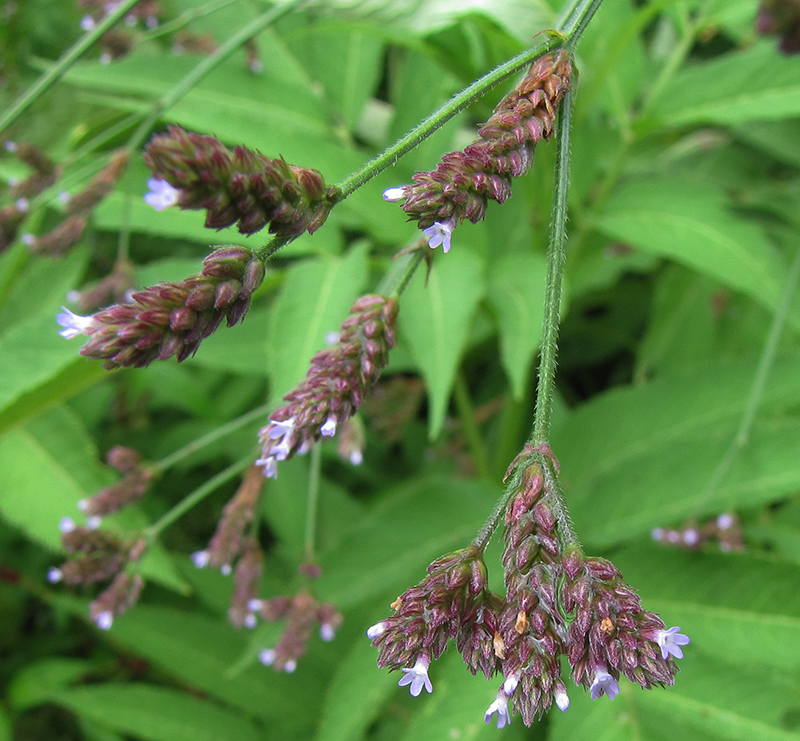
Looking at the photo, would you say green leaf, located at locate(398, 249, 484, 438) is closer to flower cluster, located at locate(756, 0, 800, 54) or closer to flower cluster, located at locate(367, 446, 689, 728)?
flower cluster, located at locate(367, 446, 689, 728)

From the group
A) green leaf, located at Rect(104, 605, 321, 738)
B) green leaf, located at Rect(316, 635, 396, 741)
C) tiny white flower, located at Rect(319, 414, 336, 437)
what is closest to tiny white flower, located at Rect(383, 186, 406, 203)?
tiny white flower, located at Rect(319, 414, 336, 437)

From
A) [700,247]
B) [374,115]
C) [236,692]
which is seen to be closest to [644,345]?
[700,247]

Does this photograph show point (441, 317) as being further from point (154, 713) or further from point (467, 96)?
point (154, 713)

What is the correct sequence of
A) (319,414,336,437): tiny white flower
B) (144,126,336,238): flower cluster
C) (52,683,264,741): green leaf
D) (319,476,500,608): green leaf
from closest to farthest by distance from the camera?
(144,126,336,238): flower cluster, (319,414,336,437): tiny white flower, (319,476,500,608): green leaf, (52,683,264,741): green leaf

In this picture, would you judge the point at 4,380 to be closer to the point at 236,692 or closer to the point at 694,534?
the point at 236,692

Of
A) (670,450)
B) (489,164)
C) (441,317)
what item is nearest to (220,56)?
(441,317)
